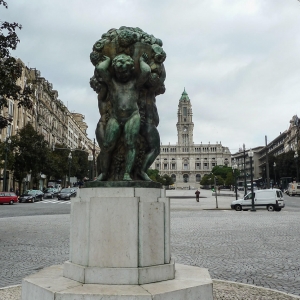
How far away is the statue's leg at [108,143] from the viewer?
189 inches

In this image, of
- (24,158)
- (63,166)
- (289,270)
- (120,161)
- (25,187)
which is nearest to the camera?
(120,161)

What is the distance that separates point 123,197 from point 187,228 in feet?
36.1

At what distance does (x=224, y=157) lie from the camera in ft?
567

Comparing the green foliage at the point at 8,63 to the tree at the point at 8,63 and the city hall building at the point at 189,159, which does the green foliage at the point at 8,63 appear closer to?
the tree at the point at 8,63

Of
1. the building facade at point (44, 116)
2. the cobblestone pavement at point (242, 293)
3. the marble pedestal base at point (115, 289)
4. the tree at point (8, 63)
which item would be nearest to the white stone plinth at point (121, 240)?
the marble pedestal base at point (115, 289)

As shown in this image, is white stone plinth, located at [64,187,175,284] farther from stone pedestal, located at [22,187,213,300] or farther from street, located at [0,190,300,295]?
street, located at [0,190,300,295]

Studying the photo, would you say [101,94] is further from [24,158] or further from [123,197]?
[24,158]

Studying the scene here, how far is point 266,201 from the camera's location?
2645cm

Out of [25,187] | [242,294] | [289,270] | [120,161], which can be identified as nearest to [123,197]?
[120,161]

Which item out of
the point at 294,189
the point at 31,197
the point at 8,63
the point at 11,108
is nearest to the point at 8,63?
the point at 8,63

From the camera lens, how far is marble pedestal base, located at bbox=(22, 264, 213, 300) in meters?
3.72

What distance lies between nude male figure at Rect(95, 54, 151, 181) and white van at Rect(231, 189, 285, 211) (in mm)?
23279

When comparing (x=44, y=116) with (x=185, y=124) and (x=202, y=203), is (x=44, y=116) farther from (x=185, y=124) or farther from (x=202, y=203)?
A: (x=185, y=124)

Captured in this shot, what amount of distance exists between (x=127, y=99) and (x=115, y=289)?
231cm
